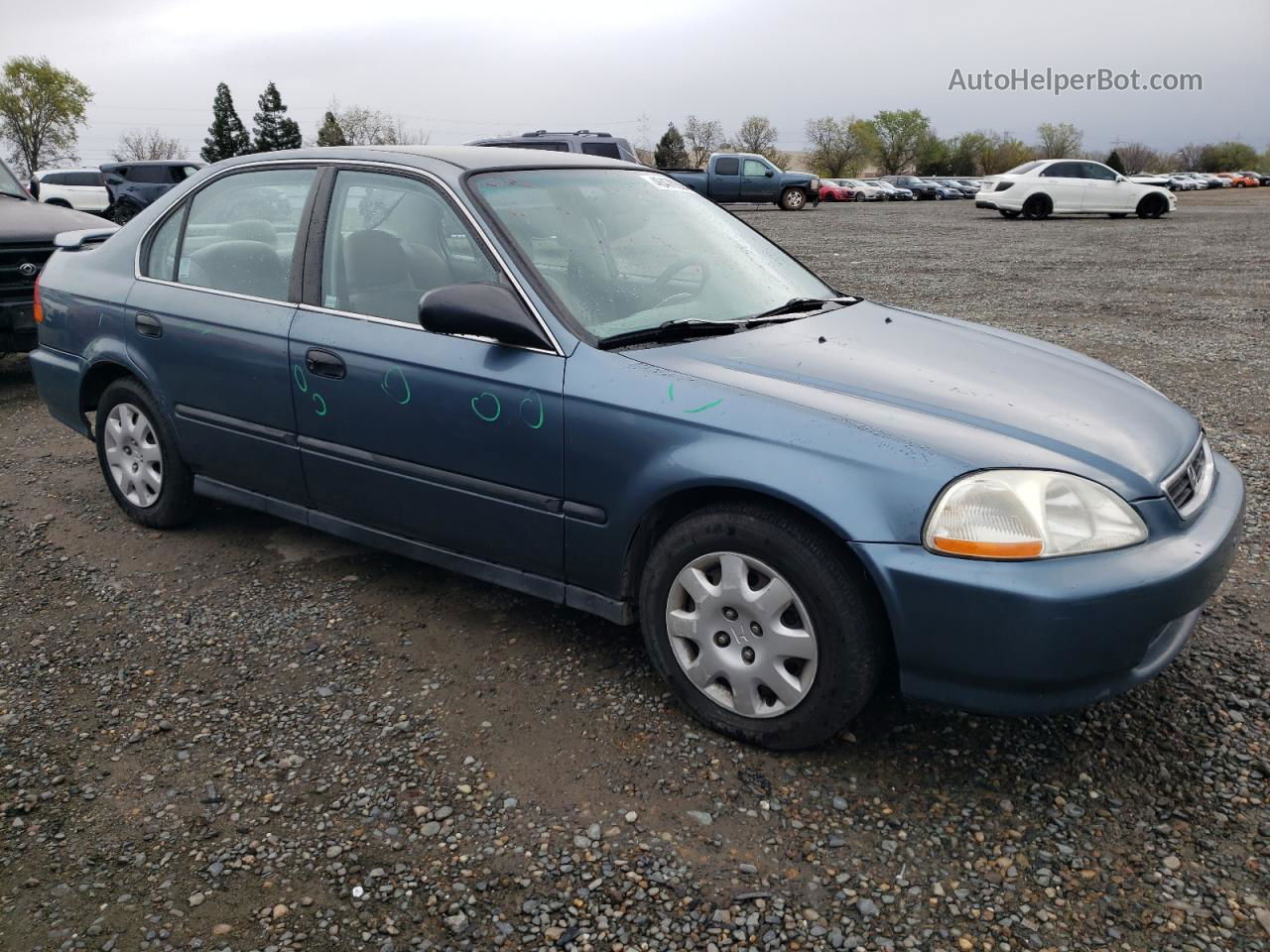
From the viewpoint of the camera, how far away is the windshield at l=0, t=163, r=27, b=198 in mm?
8164

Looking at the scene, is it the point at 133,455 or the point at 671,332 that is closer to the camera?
the point at 671,332

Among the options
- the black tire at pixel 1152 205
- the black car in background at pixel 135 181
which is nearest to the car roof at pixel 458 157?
the black car in background at pixel 135 181

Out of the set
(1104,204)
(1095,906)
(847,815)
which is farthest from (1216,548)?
(1104,204)

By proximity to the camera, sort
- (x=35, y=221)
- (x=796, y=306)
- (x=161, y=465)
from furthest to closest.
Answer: (x=35, y=221) < (x=161, y=465) < (x=796, y=306)

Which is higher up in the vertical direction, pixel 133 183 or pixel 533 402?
pixel 133 183

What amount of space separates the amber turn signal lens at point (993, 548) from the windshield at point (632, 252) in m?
1.18

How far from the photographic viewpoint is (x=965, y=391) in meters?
2.86

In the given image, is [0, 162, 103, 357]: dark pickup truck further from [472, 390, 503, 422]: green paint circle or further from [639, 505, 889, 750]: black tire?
[639, 505, 889, 750]: black tire


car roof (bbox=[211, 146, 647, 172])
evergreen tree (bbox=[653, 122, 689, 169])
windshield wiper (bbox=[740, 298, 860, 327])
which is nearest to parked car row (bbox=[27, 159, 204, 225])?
car roof (bbox=[211, 146, 647, 172])

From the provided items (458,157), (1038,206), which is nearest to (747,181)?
(1038,206)

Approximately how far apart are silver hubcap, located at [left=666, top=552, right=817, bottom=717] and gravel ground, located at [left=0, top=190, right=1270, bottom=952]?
180mm

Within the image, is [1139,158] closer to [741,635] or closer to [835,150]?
[835,150]

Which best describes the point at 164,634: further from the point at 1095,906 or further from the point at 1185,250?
the point at 1185,250

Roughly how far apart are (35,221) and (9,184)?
4.10 ft
